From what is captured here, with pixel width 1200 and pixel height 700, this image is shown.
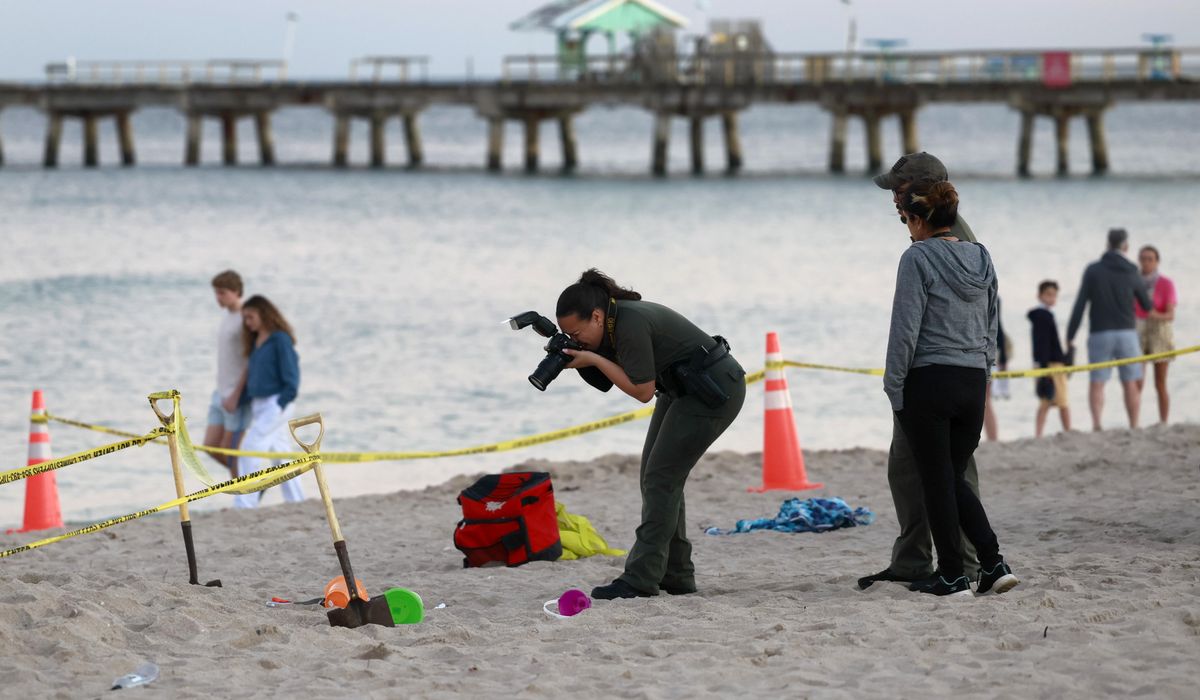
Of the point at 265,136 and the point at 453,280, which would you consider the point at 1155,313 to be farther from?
the point at 265,136

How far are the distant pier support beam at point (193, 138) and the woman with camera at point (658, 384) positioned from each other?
5429 cm

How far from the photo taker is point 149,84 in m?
55.8

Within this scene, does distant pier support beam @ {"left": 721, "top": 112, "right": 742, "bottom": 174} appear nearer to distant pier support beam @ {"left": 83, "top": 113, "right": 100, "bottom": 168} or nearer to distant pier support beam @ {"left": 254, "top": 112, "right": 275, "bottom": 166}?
distant pier support beam @ {"left": 254, "top": 112, "right": 275, "bottom": 166}

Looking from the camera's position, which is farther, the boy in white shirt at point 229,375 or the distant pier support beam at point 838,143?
the distant pier support beam at point 838,143

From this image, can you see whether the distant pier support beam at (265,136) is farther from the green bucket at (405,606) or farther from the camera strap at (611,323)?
the camera strap at (611,323)

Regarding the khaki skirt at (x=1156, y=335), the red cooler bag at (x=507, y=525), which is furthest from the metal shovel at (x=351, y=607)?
the khaki skirt at (x=1156, y=335)

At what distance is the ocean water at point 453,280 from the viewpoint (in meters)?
14.4

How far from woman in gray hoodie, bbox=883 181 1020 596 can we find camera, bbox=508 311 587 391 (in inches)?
46.5

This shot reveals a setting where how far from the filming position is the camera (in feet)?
17.8

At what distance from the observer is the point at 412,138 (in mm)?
57906

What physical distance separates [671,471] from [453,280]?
22.0m

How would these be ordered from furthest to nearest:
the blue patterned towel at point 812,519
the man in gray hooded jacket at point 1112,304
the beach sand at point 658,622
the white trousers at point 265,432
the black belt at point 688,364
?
the man in gray hooded jacket at point 1112,304, the white trousers at point 265,432, the blue patterned towel at point 812,519, the black belt at point 688,364, the beach sand at point 658,622

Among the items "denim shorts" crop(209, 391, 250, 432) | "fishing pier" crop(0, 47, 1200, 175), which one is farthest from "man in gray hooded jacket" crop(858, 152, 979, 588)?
"fishing pier" crop(0, 47, 1200, 175)

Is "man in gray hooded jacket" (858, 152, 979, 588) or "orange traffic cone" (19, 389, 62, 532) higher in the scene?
"man in gray hooded jacket" (858, 152, 979, 588)
